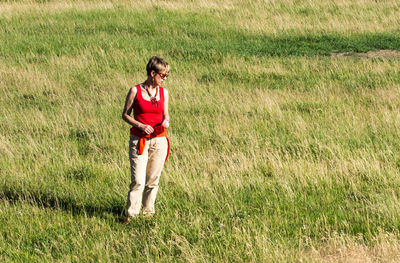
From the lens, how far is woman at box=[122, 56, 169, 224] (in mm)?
5391

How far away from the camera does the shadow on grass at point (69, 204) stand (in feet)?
19.8

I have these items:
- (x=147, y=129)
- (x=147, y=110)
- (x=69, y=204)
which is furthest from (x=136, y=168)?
(x=69, y=204)

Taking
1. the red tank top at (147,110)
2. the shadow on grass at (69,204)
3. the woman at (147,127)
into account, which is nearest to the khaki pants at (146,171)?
the woman at (147,127)

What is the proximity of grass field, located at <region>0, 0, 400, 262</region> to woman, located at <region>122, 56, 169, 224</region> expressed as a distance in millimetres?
502

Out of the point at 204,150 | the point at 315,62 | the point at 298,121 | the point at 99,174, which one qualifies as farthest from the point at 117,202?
the point at 315,62

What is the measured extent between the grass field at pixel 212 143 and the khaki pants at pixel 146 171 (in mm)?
210

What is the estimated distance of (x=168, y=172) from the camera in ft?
23.7

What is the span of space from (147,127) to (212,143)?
3.48 m

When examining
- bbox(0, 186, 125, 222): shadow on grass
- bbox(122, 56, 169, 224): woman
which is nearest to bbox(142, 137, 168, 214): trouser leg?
bbox(122, 56, 169, 224): woman

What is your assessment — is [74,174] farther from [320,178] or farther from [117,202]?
[320,178]

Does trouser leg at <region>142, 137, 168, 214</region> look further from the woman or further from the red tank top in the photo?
the red tank top

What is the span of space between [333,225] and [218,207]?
130 cm

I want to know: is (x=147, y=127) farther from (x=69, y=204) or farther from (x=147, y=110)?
(x=69, y=204)

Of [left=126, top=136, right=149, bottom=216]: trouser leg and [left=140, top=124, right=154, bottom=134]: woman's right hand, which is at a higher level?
[left=140, top=124, right=154, bottom=134]: woman's right hand
